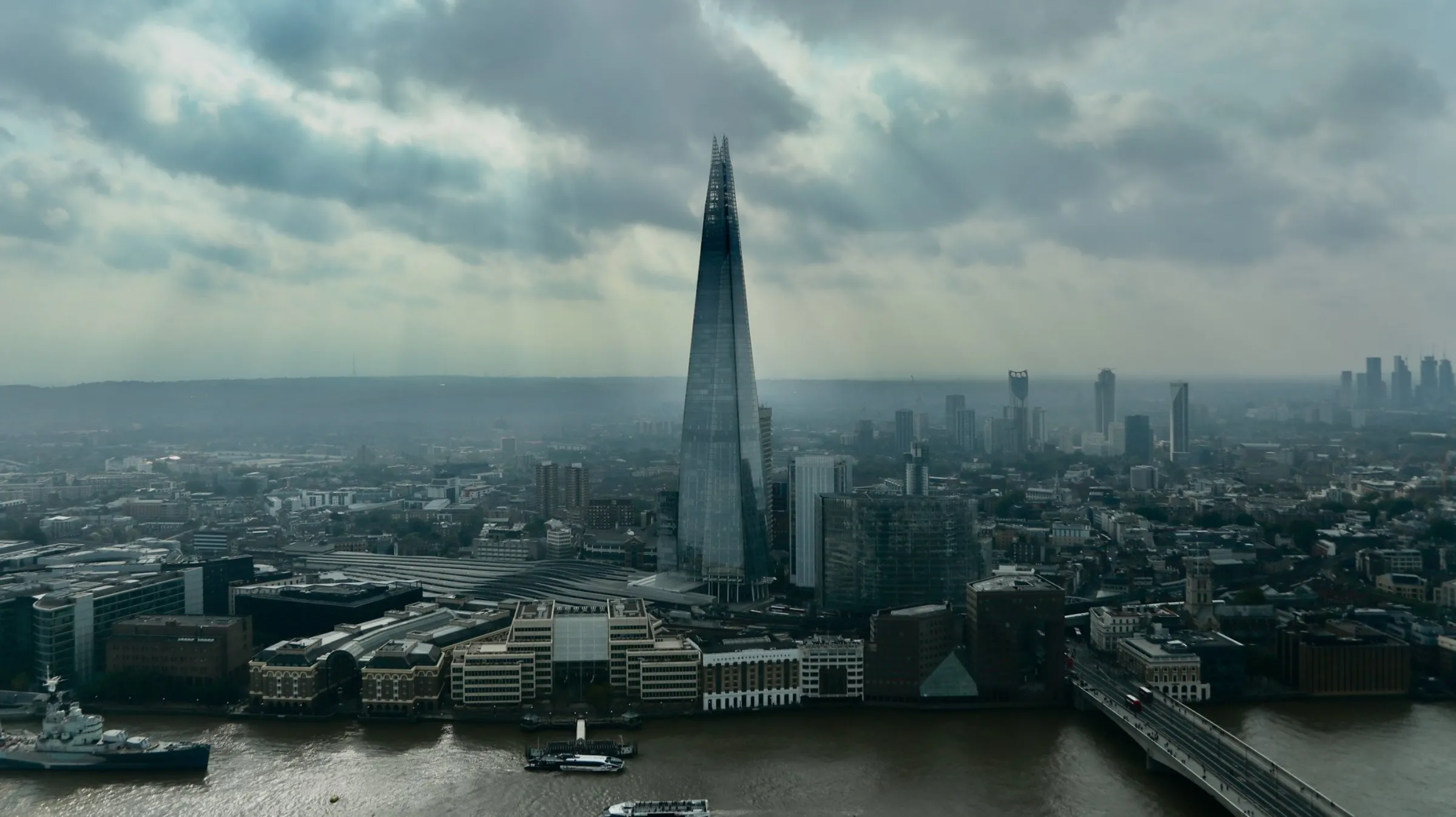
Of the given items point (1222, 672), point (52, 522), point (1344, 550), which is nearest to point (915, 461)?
point (1344, 550)

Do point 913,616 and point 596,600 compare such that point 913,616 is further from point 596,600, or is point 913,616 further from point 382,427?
point 382,427

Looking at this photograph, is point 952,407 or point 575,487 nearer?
point 575,487

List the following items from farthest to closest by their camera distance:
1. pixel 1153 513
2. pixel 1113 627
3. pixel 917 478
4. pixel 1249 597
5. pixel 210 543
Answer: pixel 917 478, pixel 1153 513, pixel 210 543, pixel 1249 597, pixel 1113 627

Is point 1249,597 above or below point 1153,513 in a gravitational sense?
below

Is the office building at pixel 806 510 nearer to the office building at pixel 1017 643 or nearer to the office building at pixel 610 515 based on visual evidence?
the office building at pixel 1017 643

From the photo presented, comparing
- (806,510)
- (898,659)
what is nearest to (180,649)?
(898,659)

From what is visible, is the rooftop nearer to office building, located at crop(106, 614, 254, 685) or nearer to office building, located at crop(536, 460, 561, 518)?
office building, located at crop(106, 614, 254, 685)

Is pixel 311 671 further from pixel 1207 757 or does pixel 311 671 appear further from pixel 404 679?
pixel 1207 757
